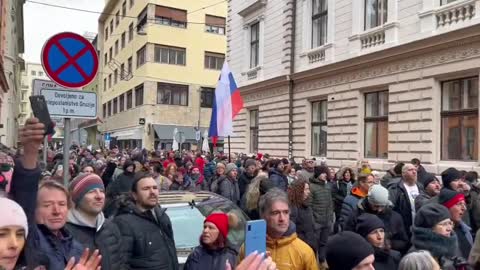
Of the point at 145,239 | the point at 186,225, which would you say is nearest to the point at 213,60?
the point at 186,225

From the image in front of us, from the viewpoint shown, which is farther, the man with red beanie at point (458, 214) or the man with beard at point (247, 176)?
the man with beard at point (247, 176)

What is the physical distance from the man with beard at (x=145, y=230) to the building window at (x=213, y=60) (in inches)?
1583

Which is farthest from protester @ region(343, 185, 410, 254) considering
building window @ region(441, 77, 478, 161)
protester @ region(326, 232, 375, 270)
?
building window @ region(441, 77, 478, 161)

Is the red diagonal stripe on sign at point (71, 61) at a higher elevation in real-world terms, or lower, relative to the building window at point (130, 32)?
lower

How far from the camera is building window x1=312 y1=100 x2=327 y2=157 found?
19562 mm

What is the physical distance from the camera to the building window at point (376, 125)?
16141 mm

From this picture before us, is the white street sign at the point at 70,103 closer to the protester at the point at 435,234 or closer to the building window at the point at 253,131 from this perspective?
the protester at the point at 435,234

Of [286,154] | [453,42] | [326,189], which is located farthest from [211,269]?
[286,154]

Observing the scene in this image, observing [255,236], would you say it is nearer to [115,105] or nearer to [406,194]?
[406,194]

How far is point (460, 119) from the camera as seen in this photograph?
43.8 ft

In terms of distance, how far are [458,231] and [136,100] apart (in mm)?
41251

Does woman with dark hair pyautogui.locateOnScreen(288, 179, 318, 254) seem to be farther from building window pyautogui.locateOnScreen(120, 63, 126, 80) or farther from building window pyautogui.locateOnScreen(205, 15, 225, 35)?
building window pyautogui.locateOnScreen(120, 63, 126, 80)

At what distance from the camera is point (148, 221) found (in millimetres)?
4020

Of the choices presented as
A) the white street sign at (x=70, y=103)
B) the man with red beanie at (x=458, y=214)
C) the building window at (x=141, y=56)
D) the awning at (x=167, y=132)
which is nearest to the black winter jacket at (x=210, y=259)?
the man with red beanie at (x=458, y=214)
